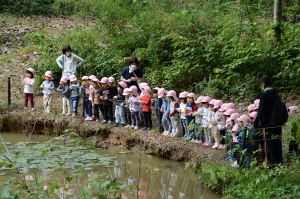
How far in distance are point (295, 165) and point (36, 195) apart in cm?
473

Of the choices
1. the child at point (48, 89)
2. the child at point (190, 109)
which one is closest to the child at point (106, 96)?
the child at point (48, 89)

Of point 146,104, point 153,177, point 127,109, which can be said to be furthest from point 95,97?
point 153,177

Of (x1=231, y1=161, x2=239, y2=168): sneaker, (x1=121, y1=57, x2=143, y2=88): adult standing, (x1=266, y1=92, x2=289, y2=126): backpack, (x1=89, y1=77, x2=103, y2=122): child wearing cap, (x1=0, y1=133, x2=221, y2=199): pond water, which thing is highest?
(x1=121, y1=57, x2=143, y2=88): adult standing

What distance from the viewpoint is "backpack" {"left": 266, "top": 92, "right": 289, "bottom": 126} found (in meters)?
8.71

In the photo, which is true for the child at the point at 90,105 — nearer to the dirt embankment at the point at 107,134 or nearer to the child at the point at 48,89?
the dirt embankment at the point at 107,134

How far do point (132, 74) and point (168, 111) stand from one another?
1795mm

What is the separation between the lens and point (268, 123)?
888 centimetres

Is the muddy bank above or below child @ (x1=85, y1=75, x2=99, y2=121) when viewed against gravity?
below

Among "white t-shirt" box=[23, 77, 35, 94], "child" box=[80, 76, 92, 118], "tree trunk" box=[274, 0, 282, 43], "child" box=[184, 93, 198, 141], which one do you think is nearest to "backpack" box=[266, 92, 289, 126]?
"child" box=[184, 93, 198, 141]

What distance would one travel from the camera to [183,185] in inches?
378

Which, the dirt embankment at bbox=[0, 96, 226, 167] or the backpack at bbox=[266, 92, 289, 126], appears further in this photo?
the dirt embankment at bbox=[0, 96, 226, 167]

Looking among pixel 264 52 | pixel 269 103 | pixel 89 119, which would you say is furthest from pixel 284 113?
pixel 89 119

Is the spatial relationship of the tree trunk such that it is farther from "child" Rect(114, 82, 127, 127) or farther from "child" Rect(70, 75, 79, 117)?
"child" Rect(70, 75, 79, 117)

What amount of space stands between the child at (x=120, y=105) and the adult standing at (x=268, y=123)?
422 centimetres
